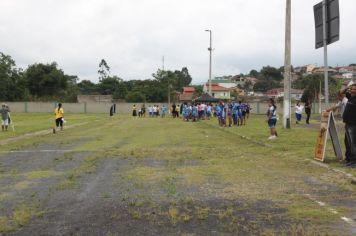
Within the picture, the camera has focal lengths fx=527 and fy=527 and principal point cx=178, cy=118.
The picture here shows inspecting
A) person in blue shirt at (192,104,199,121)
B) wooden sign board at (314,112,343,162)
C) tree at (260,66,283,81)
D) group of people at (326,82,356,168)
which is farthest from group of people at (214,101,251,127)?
tree at (260,66,283,81)

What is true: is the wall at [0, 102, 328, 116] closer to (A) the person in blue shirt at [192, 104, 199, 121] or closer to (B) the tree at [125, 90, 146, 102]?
(B) the tree at [125, 90, 146, 102]

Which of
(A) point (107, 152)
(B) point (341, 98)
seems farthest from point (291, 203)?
(A) point (107, 152)

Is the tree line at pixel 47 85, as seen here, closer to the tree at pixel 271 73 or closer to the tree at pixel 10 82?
the tree at pixel 10 82

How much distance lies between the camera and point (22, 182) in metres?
10.1

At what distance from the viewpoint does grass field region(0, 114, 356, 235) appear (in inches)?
256

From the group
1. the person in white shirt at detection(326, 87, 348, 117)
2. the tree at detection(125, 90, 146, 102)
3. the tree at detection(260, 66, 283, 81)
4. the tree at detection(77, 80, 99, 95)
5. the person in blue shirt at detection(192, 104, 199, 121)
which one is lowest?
the person in blue shirt at detection(192, 104, 199, 121)

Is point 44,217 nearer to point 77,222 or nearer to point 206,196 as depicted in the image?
point 77,222

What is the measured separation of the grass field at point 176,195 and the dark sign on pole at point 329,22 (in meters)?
3.10

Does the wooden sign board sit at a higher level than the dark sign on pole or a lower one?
lower

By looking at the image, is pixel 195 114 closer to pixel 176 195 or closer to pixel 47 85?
pixel 176 195

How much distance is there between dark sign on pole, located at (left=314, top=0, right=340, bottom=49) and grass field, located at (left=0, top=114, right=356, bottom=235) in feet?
10.2

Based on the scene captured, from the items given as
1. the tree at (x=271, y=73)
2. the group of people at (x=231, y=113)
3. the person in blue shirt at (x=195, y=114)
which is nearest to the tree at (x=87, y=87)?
the tree at (x=271, y=73)

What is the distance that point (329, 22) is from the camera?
14219 millimetres

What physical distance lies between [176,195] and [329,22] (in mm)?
8006
